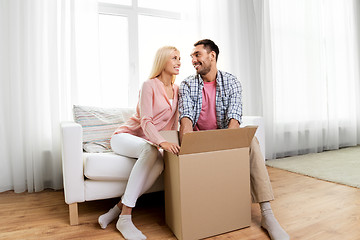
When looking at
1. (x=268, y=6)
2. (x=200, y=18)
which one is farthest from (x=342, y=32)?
(x=200, y=18)

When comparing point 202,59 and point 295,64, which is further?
point 295,64

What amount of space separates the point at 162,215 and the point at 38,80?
1461 millimetres

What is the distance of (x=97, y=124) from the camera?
1916 mm

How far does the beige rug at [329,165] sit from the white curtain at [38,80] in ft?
6.75

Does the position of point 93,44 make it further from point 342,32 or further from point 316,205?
point 342,32

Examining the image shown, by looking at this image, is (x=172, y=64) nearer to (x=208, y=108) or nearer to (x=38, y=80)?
(x=208, y=108)

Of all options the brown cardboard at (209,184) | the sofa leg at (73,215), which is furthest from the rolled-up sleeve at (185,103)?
the sofa leg at (73,215)

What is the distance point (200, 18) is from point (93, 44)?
1.08 meters

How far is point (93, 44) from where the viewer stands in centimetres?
227

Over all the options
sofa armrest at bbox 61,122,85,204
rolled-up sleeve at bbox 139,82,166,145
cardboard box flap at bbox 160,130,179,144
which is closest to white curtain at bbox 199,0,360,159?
rolled-up sleeve at bbox 139,82,166,145

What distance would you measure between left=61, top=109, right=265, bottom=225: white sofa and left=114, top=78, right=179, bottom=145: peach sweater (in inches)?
8.8

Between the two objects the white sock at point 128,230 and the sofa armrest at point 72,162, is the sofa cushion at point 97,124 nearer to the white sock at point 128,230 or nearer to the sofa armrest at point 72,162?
the sofa armrest at point 72,162

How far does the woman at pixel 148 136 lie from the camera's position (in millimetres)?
1354

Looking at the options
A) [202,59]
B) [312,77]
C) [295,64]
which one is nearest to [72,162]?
[202,59]
